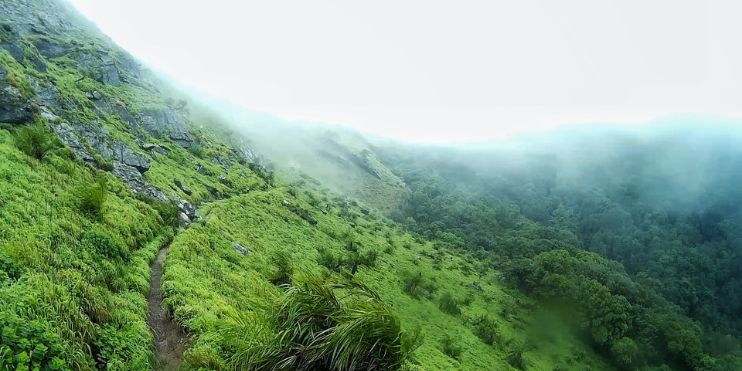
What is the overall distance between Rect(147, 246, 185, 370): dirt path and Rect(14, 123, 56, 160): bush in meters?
11.4

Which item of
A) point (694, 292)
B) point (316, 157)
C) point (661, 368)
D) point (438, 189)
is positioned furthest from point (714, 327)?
point (316, 157)

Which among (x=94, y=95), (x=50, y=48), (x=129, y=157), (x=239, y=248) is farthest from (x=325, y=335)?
(x=50, y=48)

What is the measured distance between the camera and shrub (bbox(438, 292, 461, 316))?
60.4 metres

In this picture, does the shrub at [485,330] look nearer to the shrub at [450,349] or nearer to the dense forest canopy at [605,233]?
the shrub at [450,349]

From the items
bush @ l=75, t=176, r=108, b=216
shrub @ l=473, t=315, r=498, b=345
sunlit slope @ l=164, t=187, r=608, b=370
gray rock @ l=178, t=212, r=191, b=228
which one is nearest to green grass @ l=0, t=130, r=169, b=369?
bush @ l=75, t=176, r=108, b=216

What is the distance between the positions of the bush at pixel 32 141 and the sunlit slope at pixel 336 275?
863 centimetres

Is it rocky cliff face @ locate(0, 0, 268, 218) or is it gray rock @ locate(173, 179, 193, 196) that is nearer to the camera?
rocky cliff face @ locate(0, 0, 268, 218)

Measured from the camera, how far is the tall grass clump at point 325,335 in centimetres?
937

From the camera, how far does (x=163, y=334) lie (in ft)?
50.5

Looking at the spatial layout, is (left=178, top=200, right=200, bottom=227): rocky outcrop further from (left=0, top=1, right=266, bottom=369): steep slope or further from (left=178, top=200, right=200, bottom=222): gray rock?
(left=0, top=1, right=266, bottom=369): steep slope

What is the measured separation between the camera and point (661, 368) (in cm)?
7000

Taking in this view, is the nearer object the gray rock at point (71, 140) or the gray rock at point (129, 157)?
the gray rock at point (71, 140)

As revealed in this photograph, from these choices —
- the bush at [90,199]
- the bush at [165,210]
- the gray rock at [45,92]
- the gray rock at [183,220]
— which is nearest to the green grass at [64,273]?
the bush at [90,199]

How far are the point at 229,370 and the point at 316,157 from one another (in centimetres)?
12954
